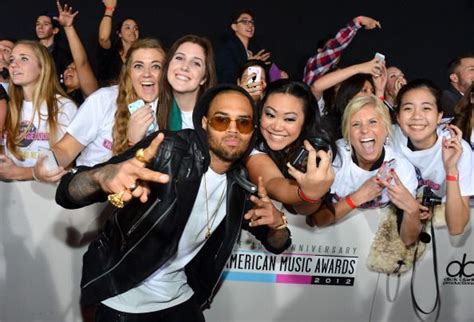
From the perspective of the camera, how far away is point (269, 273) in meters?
2.99

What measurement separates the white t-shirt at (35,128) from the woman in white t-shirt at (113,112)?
23 cm

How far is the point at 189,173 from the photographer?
88.5 inches

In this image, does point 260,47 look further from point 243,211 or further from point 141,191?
point 141,191

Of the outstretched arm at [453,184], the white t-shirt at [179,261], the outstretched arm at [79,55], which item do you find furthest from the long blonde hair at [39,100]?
the outstretched arm at [453,184]

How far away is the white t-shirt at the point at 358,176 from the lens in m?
3.04

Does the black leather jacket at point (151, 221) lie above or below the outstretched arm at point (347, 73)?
below

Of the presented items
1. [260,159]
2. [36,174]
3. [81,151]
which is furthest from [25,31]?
[260,159]

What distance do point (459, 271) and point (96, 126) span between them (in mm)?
2069

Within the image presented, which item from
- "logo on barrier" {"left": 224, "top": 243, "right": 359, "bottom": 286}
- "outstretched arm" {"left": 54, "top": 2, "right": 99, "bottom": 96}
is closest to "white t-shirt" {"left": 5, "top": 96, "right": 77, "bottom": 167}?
"outstretched arm" {"left": 54, "top": 2, "right": 99, "bottom": 96}

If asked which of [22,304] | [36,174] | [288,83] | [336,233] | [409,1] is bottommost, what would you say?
[22,304]

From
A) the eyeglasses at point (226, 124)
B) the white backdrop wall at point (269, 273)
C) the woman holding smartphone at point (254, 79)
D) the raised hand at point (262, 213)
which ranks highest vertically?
the woman holding smartphone at point (254, 79)

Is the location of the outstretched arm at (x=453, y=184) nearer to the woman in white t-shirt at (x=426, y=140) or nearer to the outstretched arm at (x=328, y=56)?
the woman in white t-shirt at (x=426, y=140)

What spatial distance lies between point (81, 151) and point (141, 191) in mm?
1658

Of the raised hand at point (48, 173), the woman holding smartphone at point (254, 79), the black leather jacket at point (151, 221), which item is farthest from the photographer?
the woman holding smartphone at point (254, 79)
